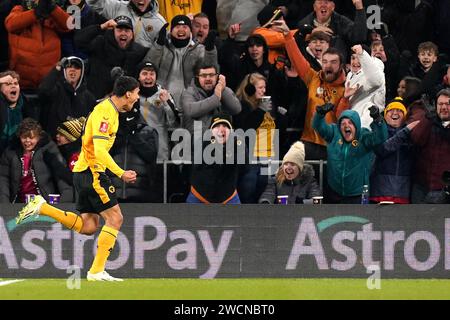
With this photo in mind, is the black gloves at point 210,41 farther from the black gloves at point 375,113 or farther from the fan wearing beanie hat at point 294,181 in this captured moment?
the black gloves at point 375,113

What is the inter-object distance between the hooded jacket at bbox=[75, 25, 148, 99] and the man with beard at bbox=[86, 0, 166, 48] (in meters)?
0.31

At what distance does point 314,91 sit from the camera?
653 inches

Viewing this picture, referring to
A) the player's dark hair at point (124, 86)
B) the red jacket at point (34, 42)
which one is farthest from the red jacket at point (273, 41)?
the player's dark hair at point (124, 86)

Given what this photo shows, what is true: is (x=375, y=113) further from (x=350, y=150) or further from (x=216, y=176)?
(x=216, y=176)

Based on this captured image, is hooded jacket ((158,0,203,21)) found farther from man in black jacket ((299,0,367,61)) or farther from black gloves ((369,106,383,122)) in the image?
black gloves ((369,106,383,122))

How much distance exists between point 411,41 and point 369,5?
2.40 feet

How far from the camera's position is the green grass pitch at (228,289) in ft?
44.5

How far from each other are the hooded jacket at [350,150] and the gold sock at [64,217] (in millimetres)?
3053

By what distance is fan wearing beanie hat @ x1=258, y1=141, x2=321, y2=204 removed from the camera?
15703 mm

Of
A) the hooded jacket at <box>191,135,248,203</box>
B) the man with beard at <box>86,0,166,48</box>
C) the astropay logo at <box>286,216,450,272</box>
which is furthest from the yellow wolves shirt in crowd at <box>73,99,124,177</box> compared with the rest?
the man with beard at <box>86,0,166,48</box>

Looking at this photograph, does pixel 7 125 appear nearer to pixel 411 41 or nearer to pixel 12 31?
pixel 12 31

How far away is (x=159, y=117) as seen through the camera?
1627 centimetres

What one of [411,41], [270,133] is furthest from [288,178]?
[411,41]

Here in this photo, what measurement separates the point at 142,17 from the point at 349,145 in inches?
130
